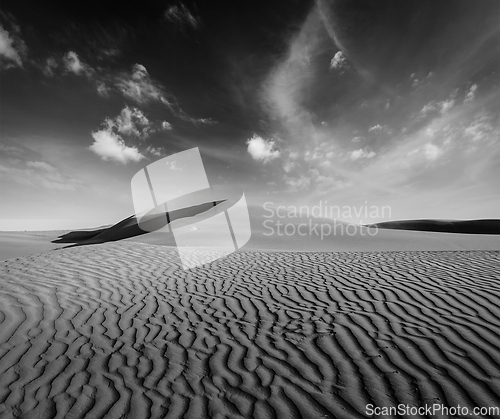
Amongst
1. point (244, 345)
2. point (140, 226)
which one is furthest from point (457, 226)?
point (244, 345)

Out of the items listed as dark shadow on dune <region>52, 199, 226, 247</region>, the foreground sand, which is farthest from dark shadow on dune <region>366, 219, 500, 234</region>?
the foreground sand

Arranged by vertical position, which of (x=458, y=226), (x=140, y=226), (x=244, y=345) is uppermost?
(x=140, y=226)

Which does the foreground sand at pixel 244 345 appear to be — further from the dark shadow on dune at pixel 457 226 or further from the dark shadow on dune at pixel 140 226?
the dark shadow on dune at pixel 457 226

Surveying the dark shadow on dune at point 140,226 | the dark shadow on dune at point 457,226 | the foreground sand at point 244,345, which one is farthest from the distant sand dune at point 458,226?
the foreground sand at point 244,345

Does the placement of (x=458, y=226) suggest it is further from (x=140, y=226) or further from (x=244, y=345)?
(x=244, y=345)

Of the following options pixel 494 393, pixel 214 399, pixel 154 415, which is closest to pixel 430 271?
pixel 494 393

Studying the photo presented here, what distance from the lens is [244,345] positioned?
3787mm

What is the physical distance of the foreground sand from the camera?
267cm

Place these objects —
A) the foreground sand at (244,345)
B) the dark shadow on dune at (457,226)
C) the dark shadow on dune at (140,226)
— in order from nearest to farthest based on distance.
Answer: the foreground sand at (244,345) < the dark shadow on dune at (140,226) < the dark shadow on dune at (457,226)

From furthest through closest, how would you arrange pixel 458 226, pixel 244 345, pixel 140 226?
pixel 458 226 → pixel 140 226 → pixel 244 345

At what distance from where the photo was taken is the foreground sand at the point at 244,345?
2.67 m

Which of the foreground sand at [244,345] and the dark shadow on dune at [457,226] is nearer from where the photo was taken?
the foreground sand at [244,345]

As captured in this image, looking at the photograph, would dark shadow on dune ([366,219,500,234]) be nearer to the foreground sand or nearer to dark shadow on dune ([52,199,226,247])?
dark shadow on dune ([52,199,226,247])

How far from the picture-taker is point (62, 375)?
3076 millimetres
